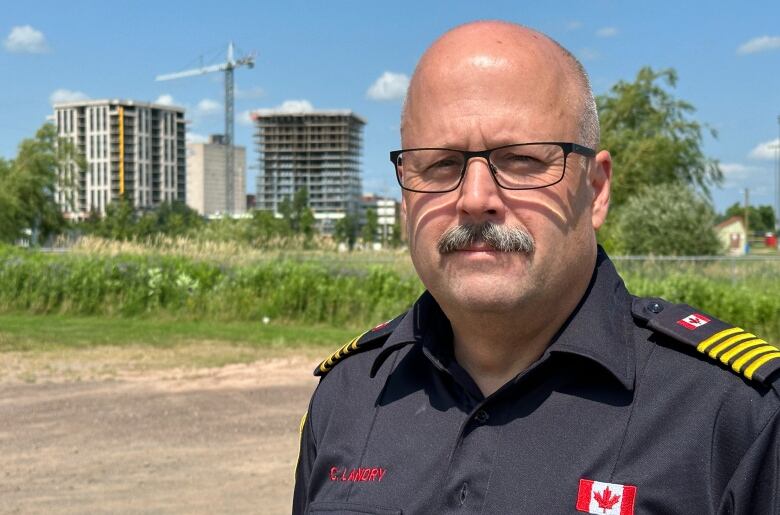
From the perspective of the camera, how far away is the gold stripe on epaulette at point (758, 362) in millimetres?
1537

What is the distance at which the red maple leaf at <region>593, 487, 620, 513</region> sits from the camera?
1.55 meters

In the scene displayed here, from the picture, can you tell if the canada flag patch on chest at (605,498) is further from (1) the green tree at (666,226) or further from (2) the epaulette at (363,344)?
(1) the green tree at (666,226)

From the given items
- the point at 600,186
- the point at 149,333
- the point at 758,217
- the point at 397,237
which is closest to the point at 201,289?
the point at 149,333

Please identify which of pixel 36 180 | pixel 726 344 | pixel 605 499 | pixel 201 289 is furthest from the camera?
pixel 36 180

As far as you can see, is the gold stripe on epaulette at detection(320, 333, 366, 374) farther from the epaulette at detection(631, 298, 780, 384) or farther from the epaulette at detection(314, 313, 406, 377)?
the epaulette at detection(631, 298, 780, 384)

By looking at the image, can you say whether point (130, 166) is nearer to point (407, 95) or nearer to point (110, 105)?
point (110, 105)

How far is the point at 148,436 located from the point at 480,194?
6.10 metres

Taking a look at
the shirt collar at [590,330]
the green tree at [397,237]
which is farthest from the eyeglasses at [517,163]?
the green tree at [397,237]

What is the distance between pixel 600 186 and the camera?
191cm

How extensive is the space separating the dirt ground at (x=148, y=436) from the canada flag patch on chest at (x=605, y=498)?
4155 millimetres

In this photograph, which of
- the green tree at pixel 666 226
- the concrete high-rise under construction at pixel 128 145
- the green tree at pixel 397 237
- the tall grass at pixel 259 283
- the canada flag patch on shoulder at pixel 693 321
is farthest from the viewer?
the concrete high-rise under construction at pixel 128 145

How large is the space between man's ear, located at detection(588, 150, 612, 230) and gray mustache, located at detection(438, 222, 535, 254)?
0.76 ft

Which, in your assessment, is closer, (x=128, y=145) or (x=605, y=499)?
(x=605, y=499)

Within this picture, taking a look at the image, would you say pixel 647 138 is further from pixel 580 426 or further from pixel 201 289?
pixel 580 426
